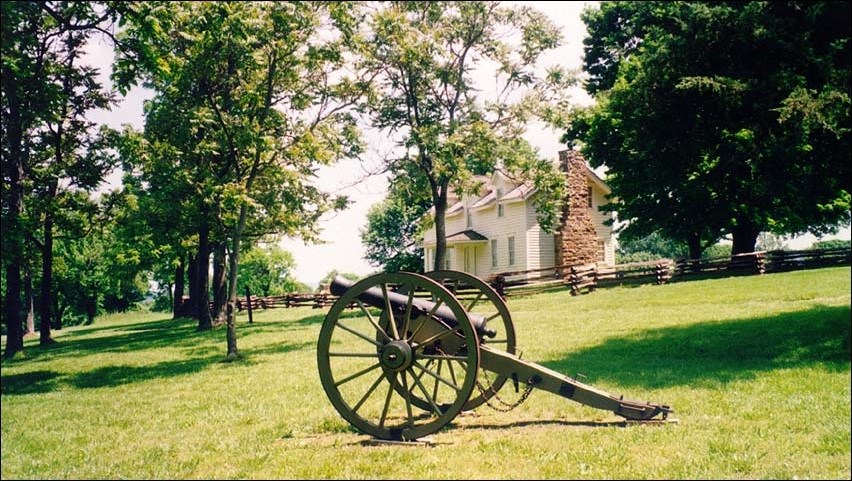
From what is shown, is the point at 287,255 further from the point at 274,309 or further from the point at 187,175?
the point at 187,175

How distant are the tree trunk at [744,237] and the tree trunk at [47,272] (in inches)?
834

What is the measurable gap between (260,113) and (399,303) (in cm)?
632

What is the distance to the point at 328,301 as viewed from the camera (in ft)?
63.6

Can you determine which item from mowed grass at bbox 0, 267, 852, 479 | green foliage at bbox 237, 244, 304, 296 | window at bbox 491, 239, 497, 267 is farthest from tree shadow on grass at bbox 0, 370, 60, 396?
green foliage at bbox 237, 244, 304, 296

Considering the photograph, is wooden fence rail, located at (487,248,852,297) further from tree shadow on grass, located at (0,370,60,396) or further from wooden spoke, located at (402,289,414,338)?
tree shadow on grass, located at (0,370,60,396)

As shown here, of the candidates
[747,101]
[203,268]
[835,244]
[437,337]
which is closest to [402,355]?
[437,337]

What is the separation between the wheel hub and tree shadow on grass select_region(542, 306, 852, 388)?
12.1 feet

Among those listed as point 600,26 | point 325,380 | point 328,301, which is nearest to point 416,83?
point 328,301

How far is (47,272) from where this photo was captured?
448 centimetres

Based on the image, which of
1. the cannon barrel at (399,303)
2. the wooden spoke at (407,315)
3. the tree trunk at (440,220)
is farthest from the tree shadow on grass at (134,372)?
the tree trunk at (440,220)

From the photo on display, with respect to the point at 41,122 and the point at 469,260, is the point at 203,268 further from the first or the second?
the point at 469,260

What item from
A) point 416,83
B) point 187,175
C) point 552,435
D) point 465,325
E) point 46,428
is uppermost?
point 416,83

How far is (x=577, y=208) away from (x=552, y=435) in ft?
71.3

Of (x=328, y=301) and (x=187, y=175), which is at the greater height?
(x=187, y=175)
